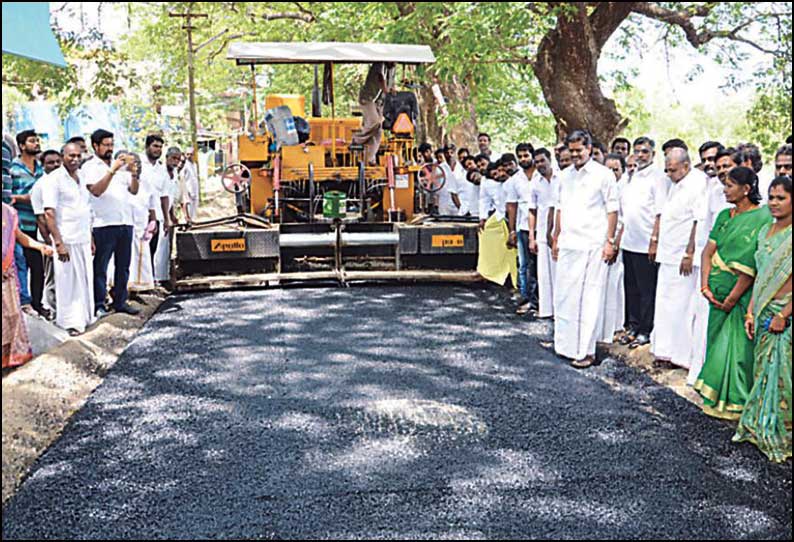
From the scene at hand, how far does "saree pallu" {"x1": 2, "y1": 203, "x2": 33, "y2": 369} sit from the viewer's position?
5445 millimetres

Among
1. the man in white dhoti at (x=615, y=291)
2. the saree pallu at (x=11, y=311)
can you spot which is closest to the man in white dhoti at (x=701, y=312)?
the man in white dhoti at (x=615, y=291)

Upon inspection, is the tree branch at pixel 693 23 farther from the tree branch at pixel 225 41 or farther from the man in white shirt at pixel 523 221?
the tree branch at pixel 225 41

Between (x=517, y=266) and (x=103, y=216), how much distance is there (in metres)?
4.40

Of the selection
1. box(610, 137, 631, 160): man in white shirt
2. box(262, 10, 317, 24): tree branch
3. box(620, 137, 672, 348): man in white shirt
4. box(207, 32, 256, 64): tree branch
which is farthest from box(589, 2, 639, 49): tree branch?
box(207, 32, 256, 64): tree branch

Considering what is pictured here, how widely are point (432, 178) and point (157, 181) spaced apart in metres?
3.91

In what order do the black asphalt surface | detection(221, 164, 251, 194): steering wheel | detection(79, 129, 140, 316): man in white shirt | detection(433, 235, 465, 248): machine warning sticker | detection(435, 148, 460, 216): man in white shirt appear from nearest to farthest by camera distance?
1. the black asphalt surface
2. detection(79, 129, 140, 316): man in white shirt
3. detection(433, 235, 465, 248): machine warning sticker
4. detection(221, 164, 251, 194): steering wheel
5. detection(435, 148, 460, 216): man in white shirt

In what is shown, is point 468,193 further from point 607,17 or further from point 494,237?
point 607,17

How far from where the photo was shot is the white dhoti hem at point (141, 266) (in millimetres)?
9188

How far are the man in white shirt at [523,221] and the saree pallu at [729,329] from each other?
3380mm

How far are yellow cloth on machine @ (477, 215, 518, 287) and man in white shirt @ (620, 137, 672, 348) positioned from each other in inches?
102

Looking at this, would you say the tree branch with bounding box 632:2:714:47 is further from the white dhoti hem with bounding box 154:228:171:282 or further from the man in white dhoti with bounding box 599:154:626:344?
the white dhoti hem with bounding box 154:228:171:282

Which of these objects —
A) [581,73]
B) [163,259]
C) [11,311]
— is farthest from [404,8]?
[11,311]

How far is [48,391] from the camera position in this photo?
5406mm

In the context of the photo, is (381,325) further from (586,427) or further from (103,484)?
(103,484)
